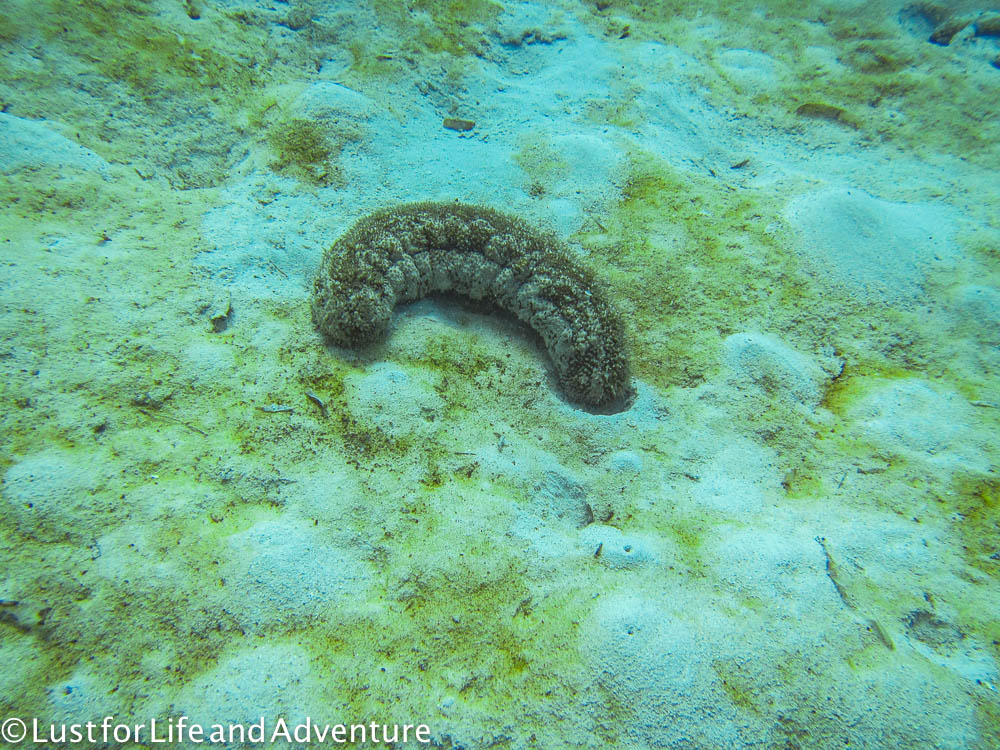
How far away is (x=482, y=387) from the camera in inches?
116

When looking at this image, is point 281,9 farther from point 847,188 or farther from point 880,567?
point 880,567

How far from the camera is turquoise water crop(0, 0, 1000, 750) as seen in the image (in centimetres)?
180

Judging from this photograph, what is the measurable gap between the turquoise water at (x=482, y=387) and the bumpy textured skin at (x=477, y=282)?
0.03m

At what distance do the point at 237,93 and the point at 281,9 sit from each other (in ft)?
4.26

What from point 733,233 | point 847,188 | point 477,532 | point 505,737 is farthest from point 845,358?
point 505,737

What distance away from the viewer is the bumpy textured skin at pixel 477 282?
2.94 m

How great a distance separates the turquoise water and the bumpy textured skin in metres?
0.03

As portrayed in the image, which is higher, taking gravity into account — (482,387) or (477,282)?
(477,282)

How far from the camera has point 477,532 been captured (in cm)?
229

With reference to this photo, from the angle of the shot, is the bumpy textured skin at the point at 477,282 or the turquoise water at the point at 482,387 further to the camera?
the bumpy textured skin at the point at 477,282

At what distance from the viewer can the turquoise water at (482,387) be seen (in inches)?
70.8

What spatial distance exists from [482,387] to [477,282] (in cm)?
77

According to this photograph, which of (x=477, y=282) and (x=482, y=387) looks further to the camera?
(x=477, y=282)

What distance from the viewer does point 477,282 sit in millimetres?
3270
